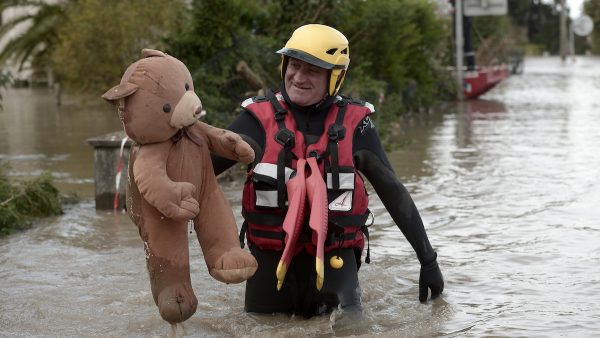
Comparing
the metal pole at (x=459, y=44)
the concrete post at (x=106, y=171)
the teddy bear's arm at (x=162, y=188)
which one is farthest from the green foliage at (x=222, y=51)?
the metal pole at (x=459, y=44)

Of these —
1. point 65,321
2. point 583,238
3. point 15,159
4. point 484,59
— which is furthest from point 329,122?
point 484,59

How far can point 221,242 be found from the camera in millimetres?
5086

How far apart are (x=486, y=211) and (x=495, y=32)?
25.0 meters

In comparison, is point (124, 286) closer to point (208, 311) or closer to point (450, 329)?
point (208, 311)

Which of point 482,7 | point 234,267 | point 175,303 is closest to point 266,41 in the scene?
point 234,267

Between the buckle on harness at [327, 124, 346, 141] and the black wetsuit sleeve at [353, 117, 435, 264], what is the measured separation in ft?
0.32

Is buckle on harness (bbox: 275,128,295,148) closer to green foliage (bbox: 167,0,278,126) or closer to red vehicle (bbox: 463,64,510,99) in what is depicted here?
green foliage (bbox: 167,0,278,126)

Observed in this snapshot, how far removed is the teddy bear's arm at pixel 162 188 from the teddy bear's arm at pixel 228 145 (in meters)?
0.31

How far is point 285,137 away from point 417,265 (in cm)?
249

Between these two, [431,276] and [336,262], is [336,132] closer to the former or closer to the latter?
[336,262]

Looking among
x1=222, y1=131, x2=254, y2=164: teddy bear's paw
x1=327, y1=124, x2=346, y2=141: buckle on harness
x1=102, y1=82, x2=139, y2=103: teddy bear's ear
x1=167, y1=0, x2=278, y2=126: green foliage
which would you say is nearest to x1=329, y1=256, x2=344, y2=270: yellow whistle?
x1=327, y1=124, x2=346, y2=141: buckle on harness

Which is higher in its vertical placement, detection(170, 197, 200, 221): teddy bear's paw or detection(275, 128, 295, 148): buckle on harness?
detection(275, 128, 295, 148): buckle on harness

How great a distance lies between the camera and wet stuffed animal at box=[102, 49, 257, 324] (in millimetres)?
4820

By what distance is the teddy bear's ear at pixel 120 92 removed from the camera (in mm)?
4828
